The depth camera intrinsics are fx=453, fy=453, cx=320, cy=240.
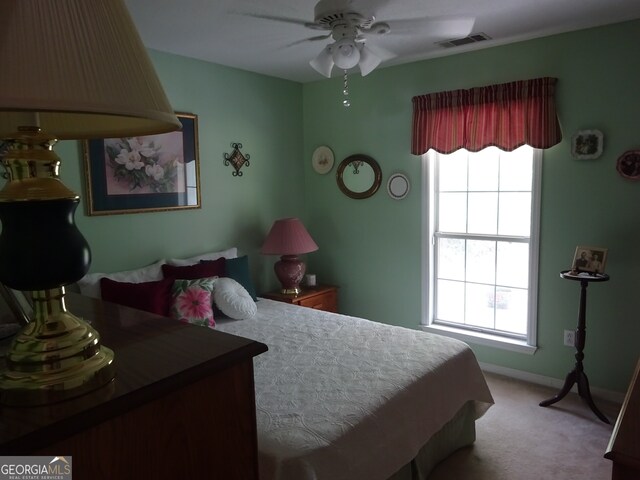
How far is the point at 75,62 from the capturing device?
516mm

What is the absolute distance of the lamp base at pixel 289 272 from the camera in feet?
12.9

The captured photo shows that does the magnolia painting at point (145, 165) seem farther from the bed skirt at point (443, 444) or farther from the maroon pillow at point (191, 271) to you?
the bed skirt at point (443, 444)

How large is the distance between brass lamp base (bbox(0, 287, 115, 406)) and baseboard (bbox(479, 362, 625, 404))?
3423 millimetres

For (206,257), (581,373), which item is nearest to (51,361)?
(206,257)

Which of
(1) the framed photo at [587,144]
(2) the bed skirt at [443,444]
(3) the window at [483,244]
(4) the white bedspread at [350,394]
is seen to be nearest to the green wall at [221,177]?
(4) the white bedspread at [350,394]

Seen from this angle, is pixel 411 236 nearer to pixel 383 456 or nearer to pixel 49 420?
pixel 383 456

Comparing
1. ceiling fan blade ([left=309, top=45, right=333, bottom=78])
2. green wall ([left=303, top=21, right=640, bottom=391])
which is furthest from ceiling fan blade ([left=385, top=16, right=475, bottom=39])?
green wall ([left=303, top=21, right=640, bottom=391])

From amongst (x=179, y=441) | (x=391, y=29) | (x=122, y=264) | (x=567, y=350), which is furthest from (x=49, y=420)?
(x=567, y=350)

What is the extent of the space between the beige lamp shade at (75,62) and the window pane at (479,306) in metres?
3.46

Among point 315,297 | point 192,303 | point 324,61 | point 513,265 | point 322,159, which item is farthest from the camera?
point 322,159

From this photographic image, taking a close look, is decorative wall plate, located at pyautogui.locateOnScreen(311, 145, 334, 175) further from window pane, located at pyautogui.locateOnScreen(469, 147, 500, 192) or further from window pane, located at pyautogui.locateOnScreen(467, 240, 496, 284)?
window pane, located at pyautogui.locateOnScreen(467, 240, 496, 284)

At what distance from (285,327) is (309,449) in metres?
1.34

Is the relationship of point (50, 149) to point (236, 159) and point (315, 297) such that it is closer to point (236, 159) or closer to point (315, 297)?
point (236, 159)

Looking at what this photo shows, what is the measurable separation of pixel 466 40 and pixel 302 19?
1240 millimetres
